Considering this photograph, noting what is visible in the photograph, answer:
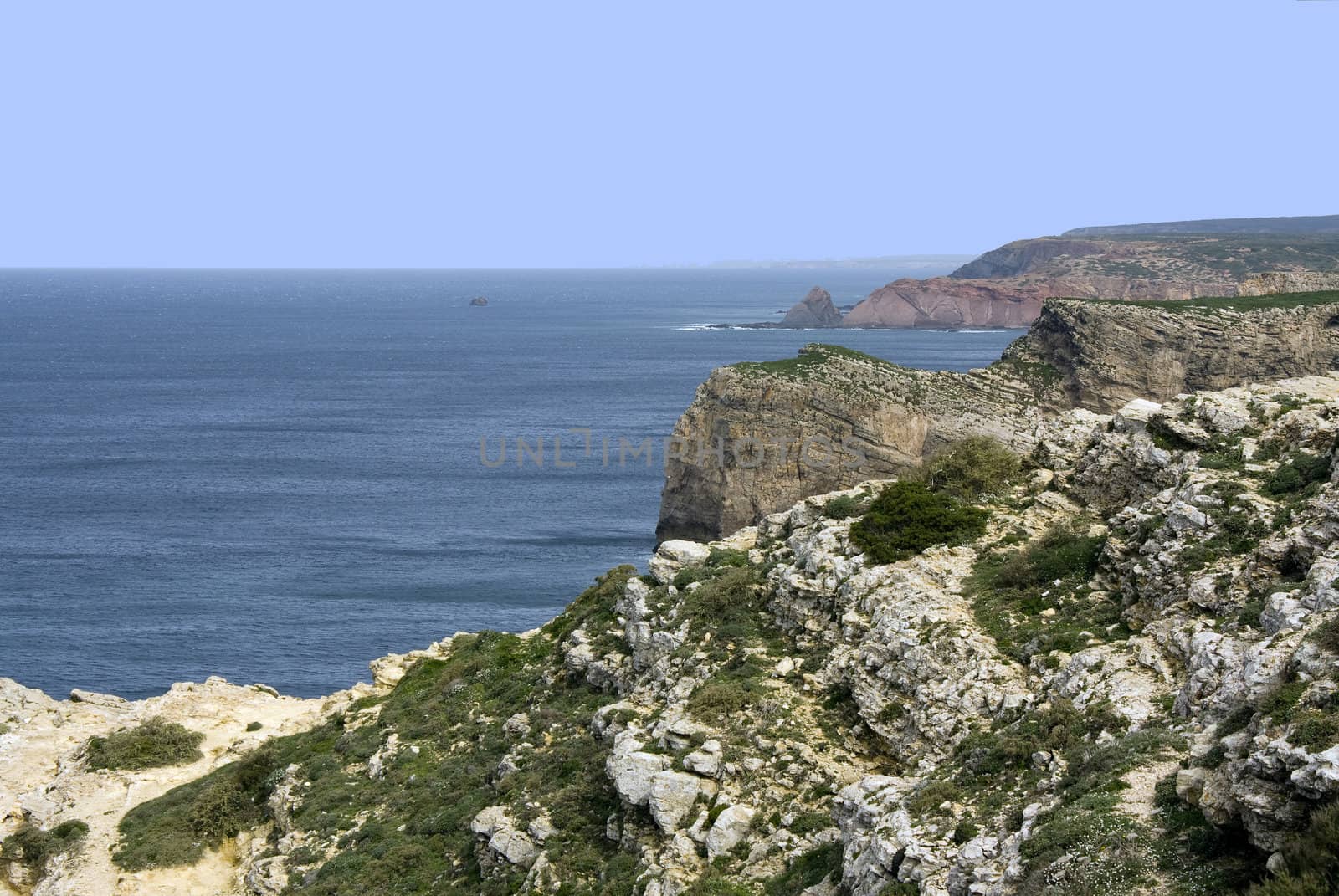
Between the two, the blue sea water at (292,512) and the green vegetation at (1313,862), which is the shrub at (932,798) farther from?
the blue sea water at (292,512)

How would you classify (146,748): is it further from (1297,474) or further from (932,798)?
(1297,474)

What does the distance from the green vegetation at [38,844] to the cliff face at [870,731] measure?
9 centimetres

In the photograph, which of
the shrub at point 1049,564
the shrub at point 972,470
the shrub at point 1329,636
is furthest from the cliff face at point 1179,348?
the shrub at point 1329,636

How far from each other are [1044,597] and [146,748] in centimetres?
2402

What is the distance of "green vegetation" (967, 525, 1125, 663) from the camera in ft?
72.5

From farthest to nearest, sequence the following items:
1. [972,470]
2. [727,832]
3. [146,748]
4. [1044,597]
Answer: [146,748], [972,470], [1044,597], [727,832]

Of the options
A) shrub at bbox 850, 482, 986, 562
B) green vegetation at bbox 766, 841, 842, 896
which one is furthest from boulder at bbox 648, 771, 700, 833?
shrub at bbox 850, 482, 986, 562

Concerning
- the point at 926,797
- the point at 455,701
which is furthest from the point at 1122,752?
the point at 455,701

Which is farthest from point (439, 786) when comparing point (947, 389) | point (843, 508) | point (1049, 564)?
point (947, 389)

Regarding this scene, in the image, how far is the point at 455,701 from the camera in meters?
31.6

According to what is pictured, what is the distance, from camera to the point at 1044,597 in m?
23.8

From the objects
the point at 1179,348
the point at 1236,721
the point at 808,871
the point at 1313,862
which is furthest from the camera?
the point at 1179,348

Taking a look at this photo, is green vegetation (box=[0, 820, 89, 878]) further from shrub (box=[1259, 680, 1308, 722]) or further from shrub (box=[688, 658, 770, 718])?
shrub (box=[1259, 680, 1308, 722])

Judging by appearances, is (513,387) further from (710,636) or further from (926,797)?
(926,797)
